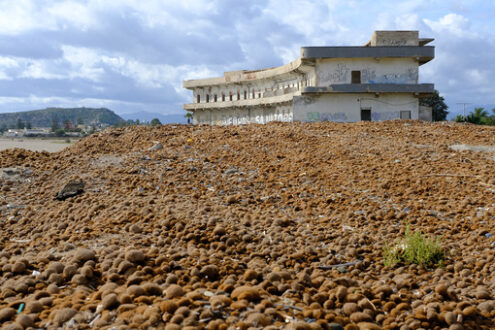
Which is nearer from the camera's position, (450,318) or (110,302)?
(110,302)

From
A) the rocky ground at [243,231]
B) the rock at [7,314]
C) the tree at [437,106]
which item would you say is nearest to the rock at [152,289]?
the rocky ground at [243,231]

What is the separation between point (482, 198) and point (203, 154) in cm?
520

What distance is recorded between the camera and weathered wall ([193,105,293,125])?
30.4 m

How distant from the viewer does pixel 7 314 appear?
2.95 m

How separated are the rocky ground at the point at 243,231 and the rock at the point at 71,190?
0.09ft

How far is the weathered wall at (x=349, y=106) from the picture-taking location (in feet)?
82.8

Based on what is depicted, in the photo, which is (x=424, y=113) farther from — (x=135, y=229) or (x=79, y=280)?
(x=79, y=280)

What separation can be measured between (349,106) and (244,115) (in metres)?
13.1

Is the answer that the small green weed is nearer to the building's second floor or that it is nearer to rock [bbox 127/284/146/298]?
rock [bbox 127/284/146/298]

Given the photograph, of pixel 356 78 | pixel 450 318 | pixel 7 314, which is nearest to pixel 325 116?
pixel 356 78

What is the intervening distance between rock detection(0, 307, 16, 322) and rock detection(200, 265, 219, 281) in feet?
4.95

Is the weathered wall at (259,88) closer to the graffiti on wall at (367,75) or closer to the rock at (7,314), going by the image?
the graffiti on wall at (367,75)

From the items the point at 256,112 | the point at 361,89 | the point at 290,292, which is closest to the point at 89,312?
the point at 290,292

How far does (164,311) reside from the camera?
2924mm
